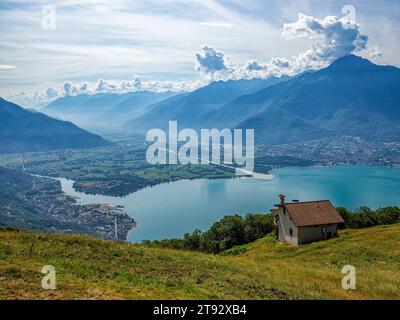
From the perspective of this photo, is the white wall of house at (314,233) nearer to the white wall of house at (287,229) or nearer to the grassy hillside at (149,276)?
the white wall of house at (287,229)

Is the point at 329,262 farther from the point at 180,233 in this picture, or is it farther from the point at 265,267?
the point at 180,233

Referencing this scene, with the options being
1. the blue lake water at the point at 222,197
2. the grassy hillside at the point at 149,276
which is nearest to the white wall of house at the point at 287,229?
the grassy hillside at the point at 149,276

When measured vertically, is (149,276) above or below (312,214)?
above

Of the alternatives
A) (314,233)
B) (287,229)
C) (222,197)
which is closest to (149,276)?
(287,229)

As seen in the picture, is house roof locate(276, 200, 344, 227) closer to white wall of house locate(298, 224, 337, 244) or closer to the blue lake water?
white wall of house locate(298, 224, 337, 244)

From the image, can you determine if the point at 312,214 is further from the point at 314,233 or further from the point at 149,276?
the point at 149,276

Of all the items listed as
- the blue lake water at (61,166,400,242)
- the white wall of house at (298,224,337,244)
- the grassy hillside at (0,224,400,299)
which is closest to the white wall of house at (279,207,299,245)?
the white wall of house at (298,224,337,244)

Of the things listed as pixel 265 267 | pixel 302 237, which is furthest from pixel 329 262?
pixel 302 237
